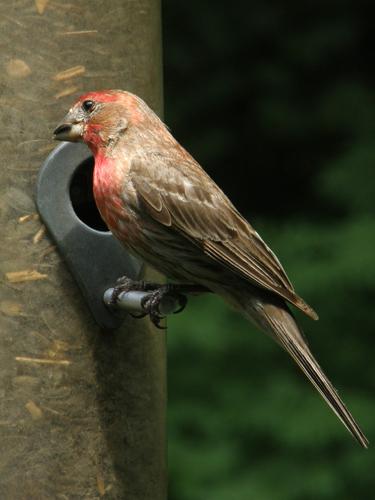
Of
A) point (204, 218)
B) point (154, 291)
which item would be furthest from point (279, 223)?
point (154, 291)

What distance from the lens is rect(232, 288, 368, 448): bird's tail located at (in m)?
4.24

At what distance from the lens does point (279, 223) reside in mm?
7418

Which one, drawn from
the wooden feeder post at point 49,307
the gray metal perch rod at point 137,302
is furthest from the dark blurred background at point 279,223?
the gray metal perch rod at point 137,302

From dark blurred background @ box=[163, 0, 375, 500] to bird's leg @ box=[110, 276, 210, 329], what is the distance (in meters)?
2.16

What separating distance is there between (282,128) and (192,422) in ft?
6.78

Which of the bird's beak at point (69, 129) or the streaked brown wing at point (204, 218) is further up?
the bird's beak at point (69, 129)

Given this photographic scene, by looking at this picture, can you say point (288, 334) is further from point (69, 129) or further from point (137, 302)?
point (69, 129)

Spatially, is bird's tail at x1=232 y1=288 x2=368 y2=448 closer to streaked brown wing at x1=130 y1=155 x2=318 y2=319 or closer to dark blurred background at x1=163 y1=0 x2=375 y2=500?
streaked brown wing at x1=130 y1=155 x2=318 y2=319

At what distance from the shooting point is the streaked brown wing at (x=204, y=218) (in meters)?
4.43

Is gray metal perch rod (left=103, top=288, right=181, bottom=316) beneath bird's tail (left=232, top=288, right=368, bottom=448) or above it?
above

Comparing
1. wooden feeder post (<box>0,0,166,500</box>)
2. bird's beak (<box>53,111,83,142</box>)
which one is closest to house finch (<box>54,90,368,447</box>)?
bird's beak (<box>53,111,83,142</box>)

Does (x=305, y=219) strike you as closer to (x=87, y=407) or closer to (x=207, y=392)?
(x=207, y=392)

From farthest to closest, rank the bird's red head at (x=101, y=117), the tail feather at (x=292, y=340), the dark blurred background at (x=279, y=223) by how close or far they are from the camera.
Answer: the dark blurred background at (x=279, y=223), the bird's red head at (x=101, y=117), the tail feather at (x=292, y=340)

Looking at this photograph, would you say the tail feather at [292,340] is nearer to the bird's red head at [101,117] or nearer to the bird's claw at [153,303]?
the bird's claw at [153,303]
